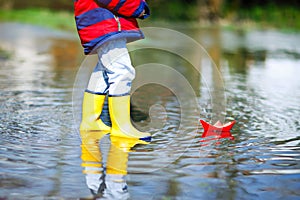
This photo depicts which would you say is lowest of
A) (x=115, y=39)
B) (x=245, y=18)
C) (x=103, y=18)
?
(x=245, y=18)

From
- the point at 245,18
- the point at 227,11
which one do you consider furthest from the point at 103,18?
the point at 227,11

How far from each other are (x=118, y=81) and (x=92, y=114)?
369 millimetres

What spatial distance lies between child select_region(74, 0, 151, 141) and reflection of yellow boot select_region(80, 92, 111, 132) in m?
0.04

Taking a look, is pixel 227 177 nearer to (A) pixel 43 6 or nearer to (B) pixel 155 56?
(B) pixel 155 56

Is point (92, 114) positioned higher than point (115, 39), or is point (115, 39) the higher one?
point (115, 39)

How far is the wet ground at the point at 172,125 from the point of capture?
10.8 ft

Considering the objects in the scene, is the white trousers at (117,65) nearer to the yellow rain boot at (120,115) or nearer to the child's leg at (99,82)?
the yellow rain boot at (120,115)

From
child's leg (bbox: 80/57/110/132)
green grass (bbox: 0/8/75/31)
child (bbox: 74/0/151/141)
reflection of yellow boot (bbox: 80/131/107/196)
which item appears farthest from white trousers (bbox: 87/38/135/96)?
green grass (bbox: 0/8/75/31)

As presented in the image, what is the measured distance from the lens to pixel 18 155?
382cm

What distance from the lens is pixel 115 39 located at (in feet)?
14.6

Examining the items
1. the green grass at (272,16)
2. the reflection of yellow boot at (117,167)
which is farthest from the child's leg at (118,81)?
the green grass at (272,16)

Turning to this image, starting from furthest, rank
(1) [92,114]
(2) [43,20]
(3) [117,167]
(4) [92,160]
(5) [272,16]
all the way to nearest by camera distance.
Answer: (5) [272,16] → (2) [43,20] → (1) [92,114] → (4) [92,160] → (3) [117,167]

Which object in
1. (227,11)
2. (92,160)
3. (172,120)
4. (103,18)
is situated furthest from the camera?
(227,11)

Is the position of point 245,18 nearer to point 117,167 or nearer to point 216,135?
point 216,135
